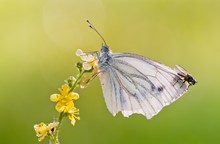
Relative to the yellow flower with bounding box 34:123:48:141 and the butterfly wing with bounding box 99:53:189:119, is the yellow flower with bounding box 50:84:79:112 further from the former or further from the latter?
the butterfly wing with bounding box 99:53:189:119

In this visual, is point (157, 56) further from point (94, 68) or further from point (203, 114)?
point (94, 68)

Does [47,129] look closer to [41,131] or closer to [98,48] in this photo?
[41,131]

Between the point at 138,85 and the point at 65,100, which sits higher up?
the point at 138,85

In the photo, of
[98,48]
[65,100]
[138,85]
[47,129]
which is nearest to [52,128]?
[47,129]

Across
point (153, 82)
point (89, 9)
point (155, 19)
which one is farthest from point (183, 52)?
point (153, 82)

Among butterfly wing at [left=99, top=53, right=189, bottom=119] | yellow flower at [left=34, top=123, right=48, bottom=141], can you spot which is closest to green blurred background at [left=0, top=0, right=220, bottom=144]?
butterfly wing at [left=99, top=53, right=189, bottom=119]

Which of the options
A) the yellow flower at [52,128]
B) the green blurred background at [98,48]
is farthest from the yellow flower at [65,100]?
the green blurred background at [98,48]
